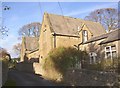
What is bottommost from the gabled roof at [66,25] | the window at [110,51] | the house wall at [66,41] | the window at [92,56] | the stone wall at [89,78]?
the stone wall at [89,78]

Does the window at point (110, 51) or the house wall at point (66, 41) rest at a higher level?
the house wall at point (66, 41)

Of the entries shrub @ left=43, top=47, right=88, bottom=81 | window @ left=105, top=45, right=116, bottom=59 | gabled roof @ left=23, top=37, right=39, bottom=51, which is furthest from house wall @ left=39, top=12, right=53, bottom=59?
gabled roof @ left=23, top=37, right=39, bottom=51

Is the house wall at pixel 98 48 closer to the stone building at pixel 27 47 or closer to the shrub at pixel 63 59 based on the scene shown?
the shrub at pixel 63 59

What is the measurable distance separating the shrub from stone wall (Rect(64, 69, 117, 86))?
6.48 ft

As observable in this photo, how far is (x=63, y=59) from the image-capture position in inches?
1006

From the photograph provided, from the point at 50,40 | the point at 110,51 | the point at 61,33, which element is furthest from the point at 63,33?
the point at 110,51

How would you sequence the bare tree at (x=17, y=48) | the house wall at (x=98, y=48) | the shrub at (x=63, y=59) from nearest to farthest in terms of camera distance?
the house wall at (x=98, y=48)
the shrub at (x=63, y=59)
the bare tree at (x=17, y=48)

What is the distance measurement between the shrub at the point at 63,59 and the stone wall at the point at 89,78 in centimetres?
197

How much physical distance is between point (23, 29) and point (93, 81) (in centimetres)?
5676

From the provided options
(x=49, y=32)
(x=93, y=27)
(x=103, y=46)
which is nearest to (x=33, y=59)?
(x=49, y=32)

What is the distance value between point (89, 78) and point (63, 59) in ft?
27.2

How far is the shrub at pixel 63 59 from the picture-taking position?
25.0 meters

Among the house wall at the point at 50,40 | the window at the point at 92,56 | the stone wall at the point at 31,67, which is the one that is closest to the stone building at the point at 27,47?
the stone wall at the point at 31,67

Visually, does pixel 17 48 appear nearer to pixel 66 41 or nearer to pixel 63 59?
pixel 66 41
